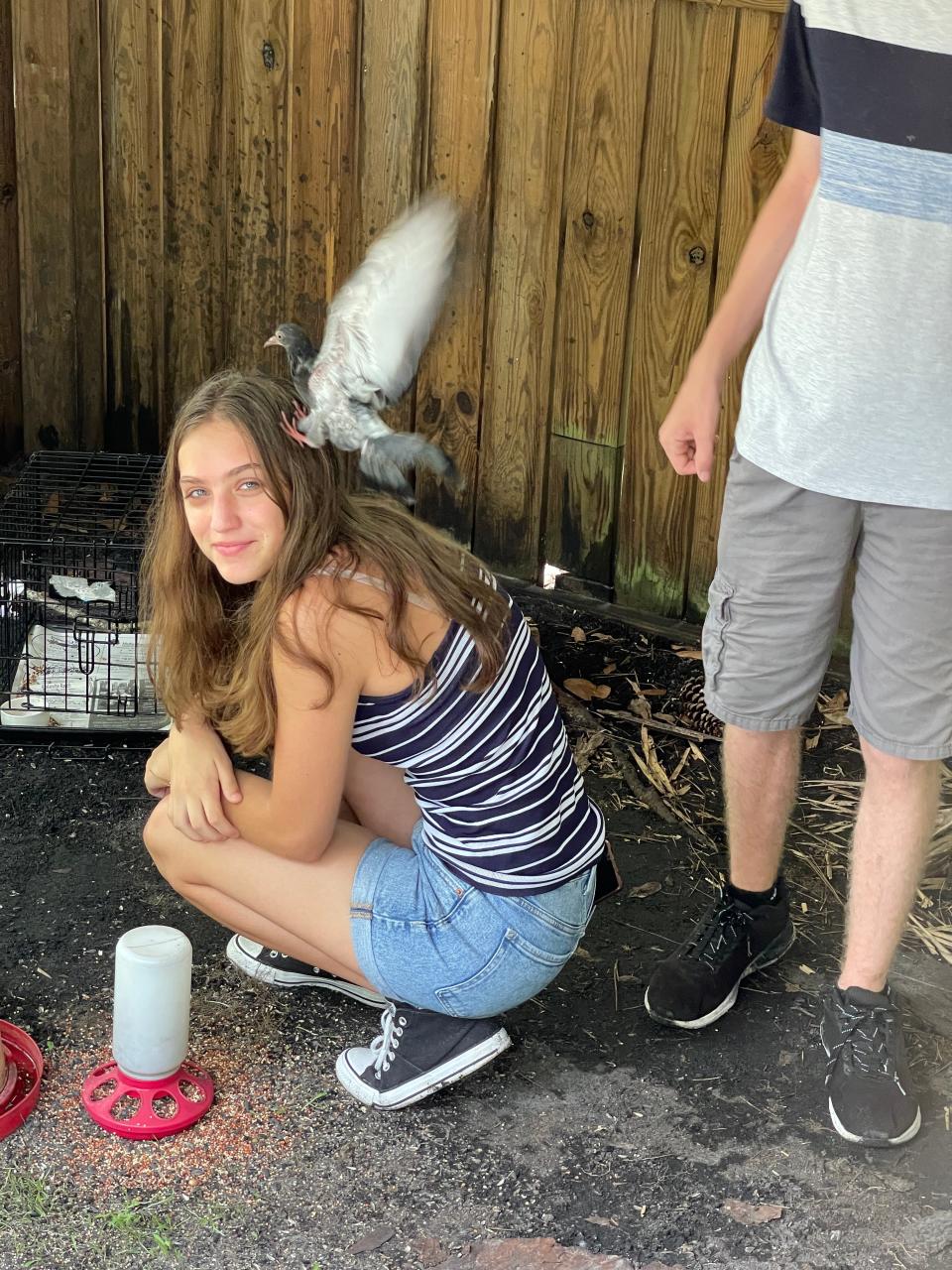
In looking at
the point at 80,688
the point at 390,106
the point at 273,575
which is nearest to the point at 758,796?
the point at 273,575

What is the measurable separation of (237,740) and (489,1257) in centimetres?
77

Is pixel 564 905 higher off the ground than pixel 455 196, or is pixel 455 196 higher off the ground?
pixel 455 196

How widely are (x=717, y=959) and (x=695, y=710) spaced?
1156mm

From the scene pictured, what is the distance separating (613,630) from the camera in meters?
3.97

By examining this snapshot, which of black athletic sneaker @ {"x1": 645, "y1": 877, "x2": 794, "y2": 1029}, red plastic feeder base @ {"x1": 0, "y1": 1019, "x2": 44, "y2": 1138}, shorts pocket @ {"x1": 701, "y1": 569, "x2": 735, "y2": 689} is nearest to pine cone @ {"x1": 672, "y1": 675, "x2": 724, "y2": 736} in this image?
black athletic sneaker @ {"x1": 645, "y1": 877, "x2": 794, "y2": 1029}

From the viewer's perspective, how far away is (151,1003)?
208 centimetres

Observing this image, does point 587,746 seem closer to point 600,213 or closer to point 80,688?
point 80,688

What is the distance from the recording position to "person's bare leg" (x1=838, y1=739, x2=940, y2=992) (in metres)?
2.14

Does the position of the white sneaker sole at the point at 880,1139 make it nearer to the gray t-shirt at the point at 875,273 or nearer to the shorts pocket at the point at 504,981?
the shorts pocket at the point at 504,981

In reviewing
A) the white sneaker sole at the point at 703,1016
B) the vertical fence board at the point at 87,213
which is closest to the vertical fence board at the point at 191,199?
the vertical fence board at the point at 87,213

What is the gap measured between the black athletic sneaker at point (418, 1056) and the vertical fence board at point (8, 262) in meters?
2.97

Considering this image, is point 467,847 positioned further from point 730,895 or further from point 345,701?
point 730,895

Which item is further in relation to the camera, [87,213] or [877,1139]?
[87,213]

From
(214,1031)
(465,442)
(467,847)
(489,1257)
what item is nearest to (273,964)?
(214,1031)
